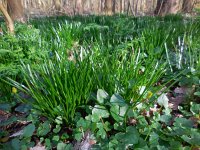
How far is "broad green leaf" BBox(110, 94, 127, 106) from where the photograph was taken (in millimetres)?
1170

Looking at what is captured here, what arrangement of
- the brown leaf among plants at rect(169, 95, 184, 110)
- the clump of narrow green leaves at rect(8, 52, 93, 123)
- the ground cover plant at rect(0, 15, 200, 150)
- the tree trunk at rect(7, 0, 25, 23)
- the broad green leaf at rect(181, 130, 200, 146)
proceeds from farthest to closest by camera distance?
the tree trunk at rect(7, 0, 25, 23)
the brown leaf among plants at rect(169, 95, 184, 110)
the clump of narrow green leaves at rect(8, 52, 93, 123)
the ground cover plant at rect(0, 15, 200, 150)
the broad green leaf at rect(181, 130, 200, 146)

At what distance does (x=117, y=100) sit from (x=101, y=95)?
0.10 m

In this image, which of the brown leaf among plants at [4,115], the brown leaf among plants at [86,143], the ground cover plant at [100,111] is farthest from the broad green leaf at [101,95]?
the brown leaf among plants at [4,115]

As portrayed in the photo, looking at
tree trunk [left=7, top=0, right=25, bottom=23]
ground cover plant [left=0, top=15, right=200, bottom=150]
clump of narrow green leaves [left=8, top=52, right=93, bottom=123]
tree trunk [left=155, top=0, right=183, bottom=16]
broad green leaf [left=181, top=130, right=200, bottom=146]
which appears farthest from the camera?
tree trunk [left=155, top=0, right=183, bottom=16]

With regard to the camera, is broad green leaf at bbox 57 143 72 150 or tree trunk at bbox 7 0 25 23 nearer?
broad green leaf at bbox 57 143 72 150

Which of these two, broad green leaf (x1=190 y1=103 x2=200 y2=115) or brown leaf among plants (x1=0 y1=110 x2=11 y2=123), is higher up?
broad green leaf (x1=190 y1=103 x2=200 y2=115)

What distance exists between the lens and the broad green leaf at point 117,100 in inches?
46.1

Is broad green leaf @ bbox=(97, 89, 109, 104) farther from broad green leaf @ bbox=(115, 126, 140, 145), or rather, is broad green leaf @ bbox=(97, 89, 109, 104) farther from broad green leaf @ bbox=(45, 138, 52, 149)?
broad green leaf @ bbox=(45, 138, 52, 149)

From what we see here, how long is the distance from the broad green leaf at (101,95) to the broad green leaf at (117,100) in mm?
59

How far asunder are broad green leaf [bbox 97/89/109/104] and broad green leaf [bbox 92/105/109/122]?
0.03 m

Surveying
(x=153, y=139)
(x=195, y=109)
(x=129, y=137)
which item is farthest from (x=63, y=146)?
(x=195, y=109)

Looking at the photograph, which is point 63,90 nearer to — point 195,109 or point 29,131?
point 29,131

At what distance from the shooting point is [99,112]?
1.19 meters

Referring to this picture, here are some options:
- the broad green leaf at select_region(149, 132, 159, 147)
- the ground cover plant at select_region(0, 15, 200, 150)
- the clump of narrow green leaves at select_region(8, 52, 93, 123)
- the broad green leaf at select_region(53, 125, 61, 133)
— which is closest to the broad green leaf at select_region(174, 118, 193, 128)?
the ground cover plant at select_region(0, 15, 200, 150)
